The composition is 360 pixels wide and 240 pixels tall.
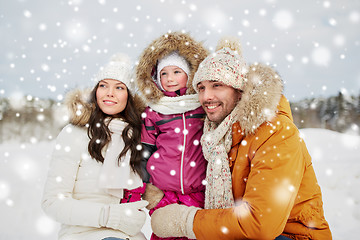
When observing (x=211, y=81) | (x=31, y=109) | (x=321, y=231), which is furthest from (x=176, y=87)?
(x=31, y=109)

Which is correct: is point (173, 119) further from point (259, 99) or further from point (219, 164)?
point (259, 99)

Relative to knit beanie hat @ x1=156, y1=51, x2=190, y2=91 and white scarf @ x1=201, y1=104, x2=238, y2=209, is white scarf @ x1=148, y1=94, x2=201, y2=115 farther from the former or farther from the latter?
white scarf @ x1=201, y1=104, x2=238, y2=209

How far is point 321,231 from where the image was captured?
2070 mm

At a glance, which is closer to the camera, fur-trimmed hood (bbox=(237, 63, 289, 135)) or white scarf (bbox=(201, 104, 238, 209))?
fur-trimmed hood (bbox=(237, 63, 289, 135))

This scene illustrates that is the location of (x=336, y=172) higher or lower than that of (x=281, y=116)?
lower

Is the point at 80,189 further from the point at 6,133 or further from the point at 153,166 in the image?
the point at 6,133

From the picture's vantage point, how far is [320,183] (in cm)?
575

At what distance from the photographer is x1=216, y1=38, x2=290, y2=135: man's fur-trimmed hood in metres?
2.04

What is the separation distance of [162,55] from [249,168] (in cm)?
156

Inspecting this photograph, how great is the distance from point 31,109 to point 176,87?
9.79m

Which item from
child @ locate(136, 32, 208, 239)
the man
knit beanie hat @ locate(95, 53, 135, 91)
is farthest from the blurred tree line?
knit beanie hat @ locate(95, 53, 135, 91)

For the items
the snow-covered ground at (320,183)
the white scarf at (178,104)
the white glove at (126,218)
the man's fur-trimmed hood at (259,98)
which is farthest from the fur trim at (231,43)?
the snow-covered ground at (320,183)

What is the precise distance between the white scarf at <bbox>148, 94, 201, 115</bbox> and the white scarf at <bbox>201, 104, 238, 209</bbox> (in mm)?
424

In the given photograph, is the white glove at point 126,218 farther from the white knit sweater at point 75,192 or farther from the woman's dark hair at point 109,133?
the woman's dark hair at point 109,133
